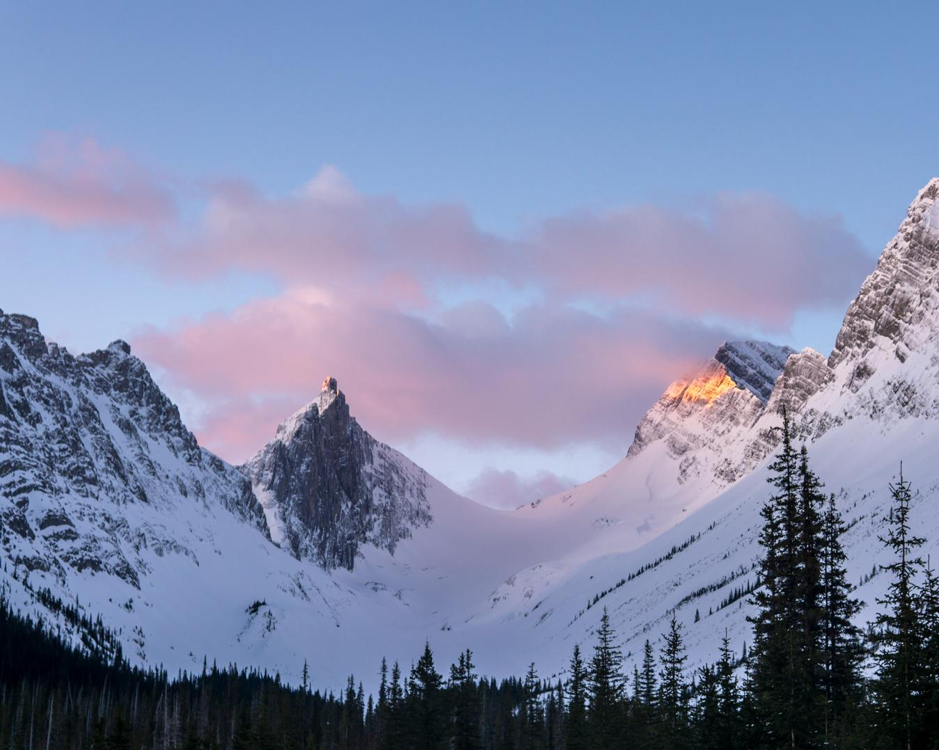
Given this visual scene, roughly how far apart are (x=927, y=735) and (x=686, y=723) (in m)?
28.8

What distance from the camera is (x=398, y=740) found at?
97500 millimetres

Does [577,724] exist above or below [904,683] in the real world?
above

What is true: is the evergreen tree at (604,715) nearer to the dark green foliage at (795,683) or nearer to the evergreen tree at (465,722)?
the dark green foliage at (795,683)

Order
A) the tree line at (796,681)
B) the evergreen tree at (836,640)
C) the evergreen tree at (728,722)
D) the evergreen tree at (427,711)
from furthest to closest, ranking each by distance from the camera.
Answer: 1. the evergreen tree at (427,711)
2. the evergreen tree at (728,722)
3. the evergreen tree at (836,640)
4. the tree line at (796,681)

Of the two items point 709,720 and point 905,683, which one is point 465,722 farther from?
point 905,683

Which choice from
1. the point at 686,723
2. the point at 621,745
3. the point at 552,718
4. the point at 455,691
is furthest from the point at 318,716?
the point at 686,723

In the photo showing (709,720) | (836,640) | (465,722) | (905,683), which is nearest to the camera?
(905,683)

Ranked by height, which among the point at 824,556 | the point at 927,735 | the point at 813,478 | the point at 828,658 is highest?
the point at 813,478

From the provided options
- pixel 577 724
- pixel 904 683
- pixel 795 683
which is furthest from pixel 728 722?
pixel 577 724

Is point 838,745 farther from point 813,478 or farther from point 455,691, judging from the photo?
point 455,691

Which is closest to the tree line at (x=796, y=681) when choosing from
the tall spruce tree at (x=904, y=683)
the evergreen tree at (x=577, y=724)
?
the tall spruce tree at (x=904, y=683)

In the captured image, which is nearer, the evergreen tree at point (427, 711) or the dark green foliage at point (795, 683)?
the dark green foliage at point (795, 683)

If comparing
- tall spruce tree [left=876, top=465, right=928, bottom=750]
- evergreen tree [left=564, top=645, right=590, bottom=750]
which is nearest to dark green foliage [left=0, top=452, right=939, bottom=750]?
tall spruce tree [left=876, top=465, right=928, bottom=750]

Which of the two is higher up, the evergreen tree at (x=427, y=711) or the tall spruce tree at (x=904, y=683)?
the evergreen tree at (x=427, y=711)
